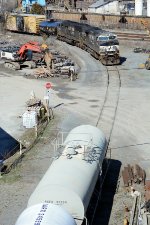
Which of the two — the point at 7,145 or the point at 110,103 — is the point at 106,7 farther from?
the point at 7,145

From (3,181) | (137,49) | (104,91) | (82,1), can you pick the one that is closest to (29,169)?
(3,181)

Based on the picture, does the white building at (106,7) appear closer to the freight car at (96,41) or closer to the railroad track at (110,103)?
the freight car at (96,41)

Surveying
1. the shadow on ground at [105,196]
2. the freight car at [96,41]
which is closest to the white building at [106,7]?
the freight car at [96,41]

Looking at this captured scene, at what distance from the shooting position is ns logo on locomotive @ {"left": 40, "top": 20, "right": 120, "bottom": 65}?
47.3 m

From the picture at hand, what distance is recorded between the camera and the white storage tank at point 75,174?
628 inches

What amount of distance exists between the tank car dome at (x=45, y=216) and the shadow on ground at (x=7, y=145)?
1207 cm

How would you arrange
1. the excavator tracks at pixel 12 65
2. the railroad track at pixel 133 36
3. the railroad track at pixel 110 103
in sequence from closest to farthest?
the railroad track at pixel 110 103, the excavator tracks at pixel 12 65, the railroad track at pixel 133 36

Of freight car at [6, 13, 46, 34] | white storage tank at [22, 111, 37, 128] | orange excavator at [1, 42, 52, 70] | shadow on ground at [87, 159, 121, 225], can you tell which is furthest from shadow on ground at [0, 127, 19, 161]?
freight car at [6, 13, 46, 34]

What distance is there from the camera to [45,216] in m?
13.8

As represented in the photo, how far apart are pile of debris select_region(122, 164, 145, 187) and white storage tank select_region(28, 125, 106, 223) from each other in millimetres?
2241

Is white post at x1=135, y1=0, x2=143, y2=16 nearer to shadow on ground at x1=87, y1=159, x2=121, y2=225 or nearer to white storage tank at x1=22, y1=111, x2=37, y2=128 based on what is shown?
white storage tank at x1=22, y1=111, x2=37, y2=128

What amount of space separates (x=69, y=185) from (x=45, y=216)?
2821mm

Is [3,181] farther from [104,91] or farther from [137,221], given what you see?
[104,91]

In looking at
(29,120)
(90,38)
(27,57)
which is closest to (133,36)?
(90,38)
